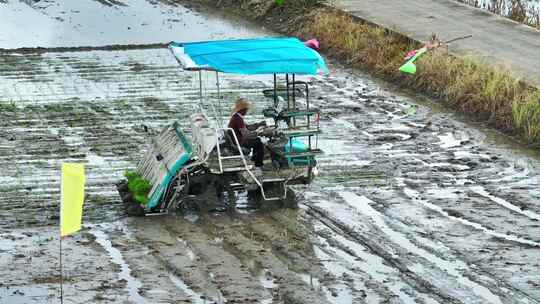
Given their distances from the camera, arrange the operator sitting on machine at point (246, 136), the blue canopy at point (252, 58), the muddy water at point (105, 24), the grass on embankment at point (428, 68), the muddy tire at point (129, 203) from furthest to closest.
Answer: the muddy water at point (105, 24) → the grass on embankment at point (428, 68) → the operator sitting on machine at point (246, 136) → the muddy tire at point (129, 203) → the blue canopy at point (252, 58)

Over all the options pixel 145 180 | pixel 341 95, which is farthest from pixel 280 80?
pixel 145 180

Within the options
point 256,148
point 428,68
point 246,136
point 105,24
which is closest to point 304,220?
point 256,148

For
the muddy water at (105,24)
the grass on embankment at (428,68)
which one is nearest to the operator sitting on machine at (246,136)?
the grass on embankment at (428,68)

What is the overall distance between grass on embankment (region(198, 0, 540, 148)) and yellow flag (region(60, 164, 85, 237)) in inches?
315

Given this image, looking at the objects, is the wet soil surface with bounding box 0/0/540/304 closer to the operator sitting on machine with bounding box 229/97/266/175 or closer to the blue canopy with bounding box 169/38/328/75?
the operator sitting on machine with bounding box 229/97/266/175

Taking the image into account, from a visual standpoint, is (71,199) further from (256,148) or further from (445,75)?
(445,75)

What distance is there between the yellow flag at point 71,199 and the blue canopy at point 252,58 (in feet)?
10.7

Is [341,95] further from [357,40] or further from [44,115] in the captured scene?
[44,115]

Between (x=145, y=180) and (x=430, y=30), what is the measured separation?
10.1m

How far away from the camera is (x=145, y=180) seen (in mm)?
14219

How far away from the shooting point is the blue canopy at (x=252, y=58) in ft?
44.8

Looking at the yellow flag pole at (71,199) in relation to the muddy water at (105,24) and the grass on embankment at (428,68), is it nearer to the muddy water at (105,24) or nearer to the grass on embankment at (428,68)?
the grass on embankment at (428,68)

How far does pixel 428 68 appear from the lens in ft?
66.5

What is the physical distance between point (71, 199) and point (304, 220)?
372 cm
